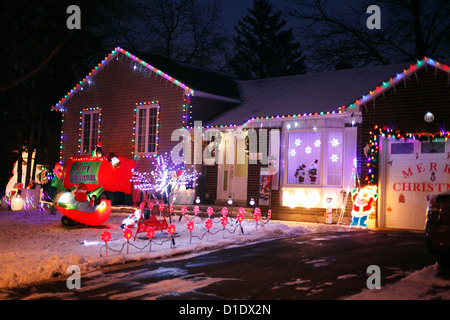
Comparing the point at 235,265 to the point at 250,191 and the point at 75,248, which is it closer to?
the point at 75,248

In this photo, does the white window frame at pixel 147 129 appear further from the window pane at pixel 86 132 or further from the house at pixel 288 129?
the window pane at pixel 86 132

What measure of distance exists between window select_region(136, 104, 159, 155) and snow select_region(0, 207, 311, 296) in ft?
18.7

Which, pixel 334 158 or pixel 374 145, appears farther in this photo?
pixel 334 158

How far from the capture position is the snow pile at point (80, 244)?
854 cm

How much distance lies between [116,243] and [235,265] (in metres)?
3.50

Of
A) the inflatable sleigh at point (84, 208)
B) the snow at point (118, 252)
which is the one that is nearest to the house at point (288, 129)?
the snow at point (118, 252)

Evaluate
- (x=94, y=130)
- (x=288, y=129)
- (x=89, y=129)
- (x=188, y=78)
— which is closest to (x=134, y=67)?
(x=188, y=78)

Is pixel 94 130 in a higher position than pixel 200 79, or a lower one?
lower

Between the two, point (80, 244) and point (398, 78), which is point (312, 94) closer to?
point (398, 78)

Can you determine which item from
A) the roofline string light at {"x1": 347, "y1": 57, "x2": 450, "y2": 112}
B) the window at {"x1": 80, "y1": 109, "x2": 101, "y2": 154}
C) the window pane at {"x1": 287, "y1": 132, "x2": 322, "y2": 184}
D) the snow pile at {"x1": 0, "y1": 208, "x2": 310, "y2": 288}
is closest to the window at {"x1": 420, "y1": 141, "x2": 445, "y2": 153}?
the roofline string light at {"x1": 347, "y1": 57, "x2": 450, "y2": 112}

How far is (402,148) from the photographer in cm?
1423

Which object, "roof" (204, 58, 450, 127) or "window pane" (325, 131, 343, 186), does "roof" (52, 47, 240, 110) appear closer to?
"roof" (204, 58, 450, 127)

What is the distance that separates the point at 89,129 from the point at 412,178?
1539 cm
